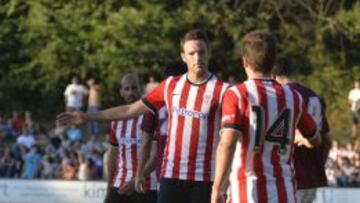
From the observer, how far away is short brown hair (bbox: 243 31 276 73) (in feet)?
20.0

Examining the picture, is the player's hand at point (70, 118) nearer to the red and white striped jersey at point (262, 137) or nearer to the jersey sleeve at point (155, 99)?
the jersey sleeve at point (155, 99)

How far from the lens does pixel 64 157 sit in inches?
926

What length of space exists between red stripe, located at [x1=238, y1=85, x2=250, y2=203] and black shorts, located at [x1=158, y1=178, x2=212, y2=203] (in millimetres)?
1396

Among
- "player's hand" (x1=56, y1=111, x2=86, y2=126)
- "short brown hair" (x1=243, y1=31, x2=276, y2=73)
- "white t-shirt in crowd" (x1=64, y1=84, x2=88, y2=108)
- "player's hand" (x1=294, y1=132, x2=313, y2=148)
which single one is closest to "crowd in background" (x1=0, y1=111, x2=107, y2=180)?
"white t-shirt in crowd" (x1=64, y1=84, x2=88, y2=108)

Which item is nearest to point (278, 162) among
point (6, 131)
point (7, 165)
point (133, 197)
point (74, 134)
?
point (133, 197)

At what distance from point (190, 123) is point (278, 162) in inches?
56.4

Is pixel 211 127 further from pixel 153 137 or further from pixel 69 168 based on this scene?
pixel 69 168

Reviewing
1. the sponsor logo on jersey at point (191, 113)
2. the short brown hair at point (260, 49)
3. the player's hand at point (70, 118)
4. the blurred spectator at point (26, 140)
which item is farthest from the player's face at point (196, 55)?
the blurred spectator at point (26, 140)

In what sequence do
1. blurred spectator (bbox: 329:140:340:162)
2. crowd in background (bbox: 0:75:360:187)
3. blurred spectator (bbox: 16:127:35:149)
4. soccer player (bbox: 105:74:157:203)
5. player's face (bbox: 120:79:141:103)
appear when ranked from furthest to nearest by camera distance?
blurred spectator (bbox: 16:127:35:149), blurred spectator (bbox: 329:140:340:162), crowd in background (bbox: 0:75:360:187), soccer player (bbox: 105:74:157:203), player's face (bbox: 120:79:141:103)

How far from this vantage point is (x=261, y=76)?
6262 mm

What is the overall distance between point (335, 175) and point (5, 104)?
15.3 metres

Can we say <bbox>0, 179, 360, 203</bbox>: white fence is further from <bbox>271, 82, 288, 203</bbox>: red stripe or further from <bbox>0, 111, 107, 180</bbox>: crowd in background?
<bbox>271, 82, 288, 203</bbox>: red stripe

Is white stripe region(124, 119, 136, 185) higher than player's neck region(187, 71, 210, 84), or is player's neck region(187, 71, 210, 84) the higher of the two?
player's neck region(187, 71, 210, 84)

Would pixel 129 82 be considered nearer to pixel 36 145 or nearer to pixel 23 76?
pixel 36 145
